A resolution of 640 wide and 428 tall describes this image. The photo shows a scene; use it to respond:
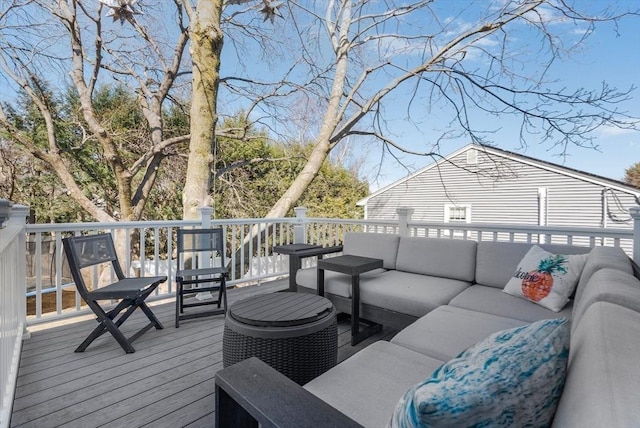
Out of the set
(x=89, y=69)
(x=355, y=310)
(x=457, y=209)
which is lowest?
(x=355, y=310)

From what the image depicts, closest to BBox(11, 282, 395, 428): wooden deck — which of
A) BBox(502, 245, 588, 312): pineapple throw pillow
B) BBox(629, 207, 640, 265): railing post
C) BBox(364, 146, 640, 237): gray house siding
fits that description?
BBox(502, 245, 588, 312): pineapple throw pillow

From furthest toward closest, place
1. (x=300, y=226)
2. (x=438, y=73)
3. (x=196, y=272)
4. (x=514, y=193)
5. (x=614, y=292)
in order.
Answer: (x=514, y=193) < (x=438, y=73) < (x=300, y=226) < (x=196, y=272) < (x=614, y=292)

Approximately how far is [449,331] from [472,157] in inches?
347

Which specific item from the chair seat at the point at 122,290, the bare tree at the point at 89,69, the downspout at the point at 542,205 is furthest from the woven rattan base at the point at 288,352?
the downspout at the point at 542,205

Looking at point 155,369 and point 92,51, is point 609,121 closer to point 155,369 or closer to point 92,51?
point 155,369

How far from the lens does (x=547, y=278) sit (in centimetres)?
232

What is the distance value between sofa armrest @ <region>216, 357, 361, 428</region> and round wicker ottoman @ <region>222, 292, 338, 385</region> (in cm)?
57

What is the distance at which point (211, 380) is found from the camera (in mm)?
2211

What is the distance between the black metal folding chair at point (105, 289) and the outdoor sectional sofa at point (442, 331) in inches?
59.2

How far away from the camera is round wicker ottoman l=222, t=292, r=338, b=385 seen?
1.71 meters

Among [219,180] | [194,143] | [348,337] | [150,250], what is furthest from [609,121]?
[150,250]

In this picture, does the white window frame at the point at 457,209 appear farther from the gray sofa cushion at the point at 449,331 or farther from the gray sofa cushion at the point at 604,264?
the gray sofa cushion at the point at 449,331

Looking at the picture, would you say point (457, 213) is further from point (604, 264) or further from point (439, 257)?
point (604, 264)

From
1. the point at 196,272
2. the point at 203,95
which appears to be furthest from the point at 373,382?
the point at 203,95
